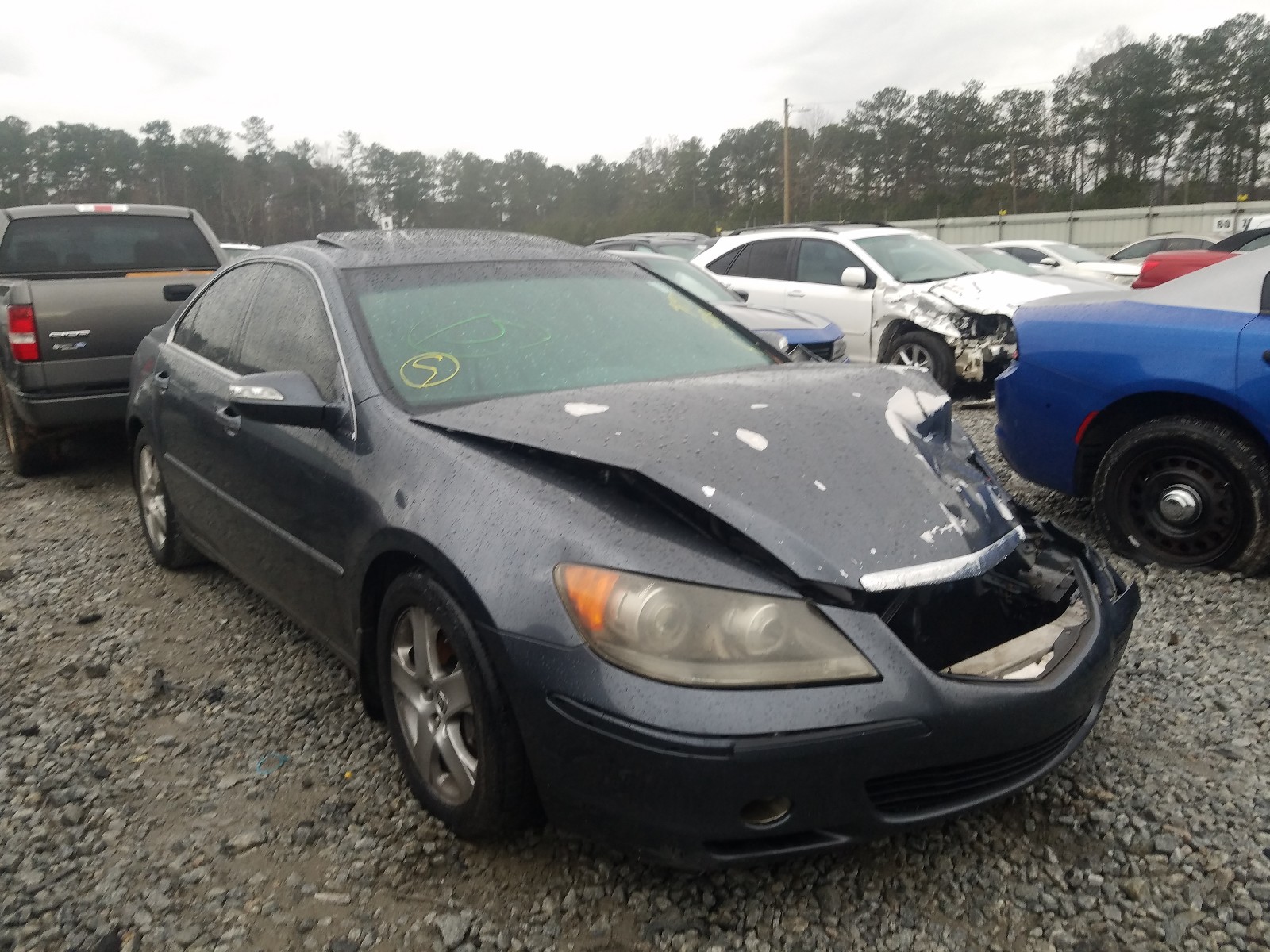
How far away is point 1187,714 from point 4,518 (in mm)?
5956

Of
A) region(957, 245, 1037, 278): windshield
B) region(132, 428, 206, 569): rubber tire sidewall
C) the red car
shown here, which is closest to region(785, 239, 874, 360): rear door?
region(957, 245, 1037, 278): windshield

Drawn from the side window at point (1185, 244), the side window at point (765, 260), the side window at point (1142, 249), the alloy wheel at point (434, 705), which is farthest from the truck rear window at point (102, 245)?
the side window at point (1142, 249)

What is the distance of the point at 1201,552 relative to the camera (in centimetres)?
401

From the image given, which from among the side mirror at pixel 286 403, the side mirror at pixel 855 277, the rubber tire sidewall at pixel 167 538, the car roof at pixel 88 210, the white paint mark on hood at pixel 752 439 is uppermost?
the car roof at pixel 88 210

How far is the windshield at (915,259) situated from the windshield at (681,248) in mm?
4148

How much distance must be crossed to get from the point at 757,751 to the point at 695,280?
741cm

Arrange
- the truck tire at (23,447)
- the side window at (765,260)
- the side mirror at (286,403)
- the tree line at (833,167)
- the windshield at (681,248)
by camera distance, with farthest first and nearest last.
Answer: the tree line at (833,167)
the windshield at (681,248)
the side window at (765,260)
the truck tire at (23,447)
the side mirror at (286,403)

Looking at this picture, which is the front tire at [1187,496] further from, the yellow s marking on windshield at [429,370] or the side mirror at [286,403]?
the side mirror at [286,403]

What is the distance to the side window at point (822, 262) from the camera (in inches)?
377

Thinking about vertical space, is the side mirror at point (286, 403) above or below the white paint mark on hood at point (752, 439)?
above

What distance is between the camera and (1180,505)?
13.3ft

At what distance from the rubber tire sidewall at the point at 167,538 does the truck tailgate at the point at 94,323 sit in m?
1.60

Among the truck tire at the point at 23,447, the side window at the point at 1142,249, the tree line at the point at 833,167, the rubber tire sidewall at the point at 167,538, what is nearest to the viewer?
the rubber tire sidewall at the point at 167,538

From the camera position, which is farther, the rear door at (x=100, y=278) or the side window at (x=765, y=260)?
the side window at (x=765, y=260)
